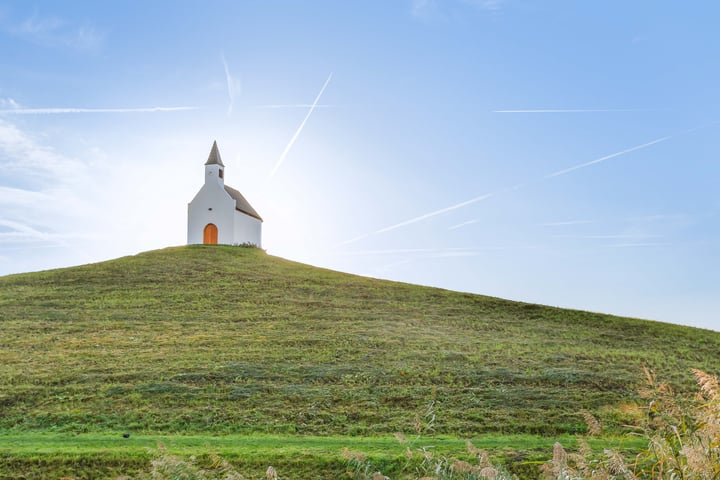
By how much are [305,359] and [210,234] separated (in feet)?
70.3

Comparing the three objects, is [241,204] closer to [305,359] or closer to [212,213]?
[212,213]

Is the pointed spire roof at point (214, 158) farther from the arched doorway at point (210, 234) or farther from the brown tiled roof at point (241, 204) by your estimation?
the arched doorway at point (210, 234)

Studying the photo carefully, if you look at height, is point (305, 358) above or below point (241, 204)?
below

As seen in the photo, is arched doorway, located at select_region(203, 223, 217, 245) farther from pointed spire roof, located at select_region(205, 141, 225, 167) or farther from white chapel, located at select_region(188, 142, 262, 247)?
pointed spire roof, located at select_region(205, 141, 225, 167)

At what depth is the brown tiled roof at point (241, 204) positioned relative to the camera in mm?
33319

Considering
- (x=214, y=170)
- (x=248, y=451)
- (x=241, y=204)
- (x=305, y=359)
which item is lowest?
(x=248, y=451)

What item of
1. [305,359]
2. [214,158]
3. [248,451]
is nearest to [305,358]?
[305,359]

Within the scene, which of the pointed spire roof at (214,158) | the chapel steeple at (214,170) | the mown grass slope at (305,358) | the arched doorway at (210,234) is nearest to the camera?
the mown grass slope at (305,358)

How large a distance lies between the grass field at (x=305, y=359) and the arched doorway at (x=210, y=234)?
9.42m

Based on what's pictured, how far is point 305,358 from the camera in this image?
12.4m

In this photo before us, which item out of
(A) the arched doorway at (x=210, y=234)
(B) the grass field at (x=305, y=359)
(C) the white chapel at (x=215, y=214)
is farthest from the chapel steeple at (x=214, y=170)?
(B) the grass field at (x=305, y=359)

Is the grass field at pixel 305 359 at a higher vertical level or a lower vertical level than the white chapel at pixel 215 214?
lower

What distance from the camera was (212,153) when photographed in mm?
33594

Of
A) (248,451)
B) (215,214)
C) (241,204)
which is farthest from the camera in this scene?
(241,204)
